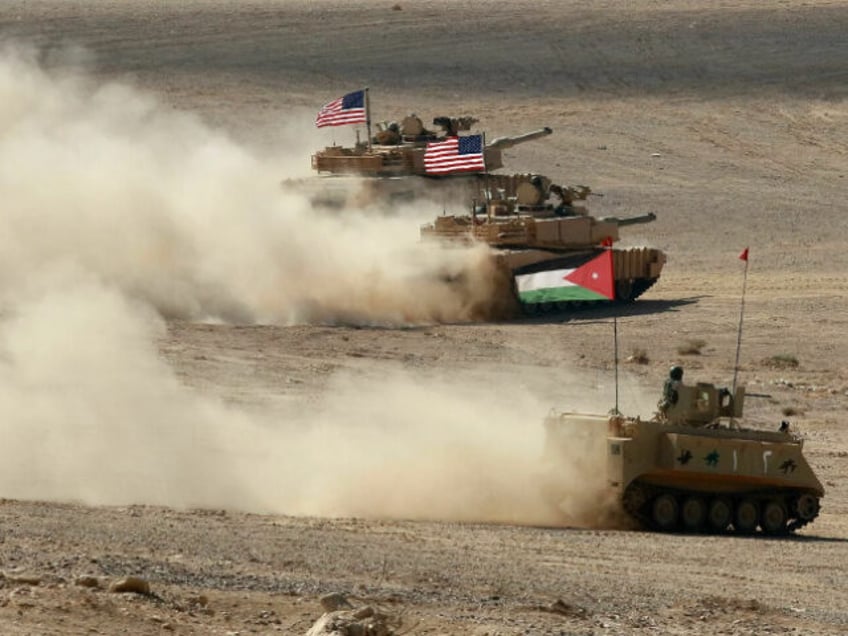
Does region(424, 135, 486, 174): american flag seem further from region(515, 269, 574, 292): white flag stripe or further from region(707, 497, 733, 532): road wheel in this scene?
region(707, 497, 733, 532): road wheel

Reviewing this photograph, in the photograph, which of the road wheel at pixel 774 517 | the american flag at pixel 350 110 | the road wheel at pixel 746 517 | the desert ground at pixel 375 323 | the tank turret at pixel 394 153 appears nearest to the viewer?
the desert ground at pixel 375 323

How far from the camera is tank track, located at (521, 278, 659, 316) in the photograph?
3953cm

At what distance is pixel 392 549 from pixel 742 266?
28.9 metres

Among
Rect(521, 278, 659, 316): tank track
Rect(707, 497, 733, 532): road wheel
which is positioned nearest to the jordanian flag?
Rect(521, 278, 659, 316): tank track

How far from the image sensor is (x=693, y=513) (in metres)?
21.9

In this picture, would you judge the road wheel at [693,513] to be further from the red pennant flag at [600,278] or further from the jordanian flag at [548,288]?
the jordanian flag at [548,288]

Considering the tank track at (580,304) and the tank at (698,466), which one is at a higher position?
the tank track at (580,304)

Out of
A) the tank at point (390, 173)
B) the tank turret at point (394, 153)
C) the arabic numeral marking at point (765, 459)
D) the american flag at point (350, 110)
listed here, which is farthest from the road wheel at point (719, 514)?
the american flag at point (350, 110)

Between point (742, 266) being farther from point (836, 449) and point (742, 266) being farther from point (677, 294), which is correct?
point (836, 449)

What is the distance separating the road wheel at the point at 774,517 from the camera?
22234 mm

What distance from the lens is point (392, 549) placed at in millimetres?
18297

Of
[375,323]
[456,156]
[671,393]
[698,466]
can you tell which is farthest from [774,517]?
[456,156]

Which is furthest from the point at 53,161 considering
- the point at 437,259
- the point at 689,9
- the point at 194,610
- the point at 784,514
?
the point at 689,9

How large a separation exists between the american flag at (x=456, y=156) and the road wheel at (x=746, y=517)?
1918 centimetres
